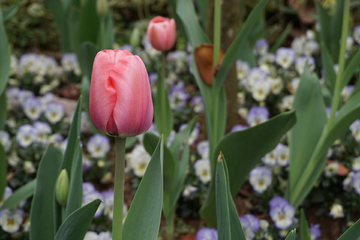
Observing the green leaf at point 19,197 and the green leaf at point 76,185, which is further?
the green leaf at point 19,197

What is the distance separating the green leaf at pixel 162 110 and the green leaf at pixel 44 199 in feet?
1.42

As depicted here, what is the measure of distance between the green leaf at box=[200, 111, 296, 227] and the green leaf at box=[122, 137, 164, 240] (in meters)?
0.35

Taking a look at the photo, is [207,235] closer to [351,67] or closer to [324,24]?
[351,67]

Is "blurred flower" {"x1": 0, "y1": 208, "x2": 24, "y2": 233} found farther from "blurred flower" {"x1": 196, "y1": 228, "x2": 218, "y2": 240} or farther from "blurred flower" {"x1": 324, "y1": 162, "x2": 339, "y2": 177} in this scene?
"blurred flower" {"x1": 324, "y1": 162, "x2": 339, "y2": 177}

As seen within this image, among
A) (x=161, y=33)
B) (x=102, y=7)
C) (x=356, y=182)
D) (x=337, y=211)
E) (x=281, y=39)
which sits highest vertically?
(x=102, y=7)

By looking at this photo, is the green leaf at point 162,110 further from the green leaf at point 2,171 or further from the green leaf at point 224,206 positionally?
the green leaf at point 224,206

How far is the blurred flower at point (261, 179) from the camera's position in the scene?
1.36 meters

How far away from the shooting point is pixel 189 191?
1431 mm

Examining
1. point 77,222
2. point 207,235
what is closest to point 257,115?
point 207,235

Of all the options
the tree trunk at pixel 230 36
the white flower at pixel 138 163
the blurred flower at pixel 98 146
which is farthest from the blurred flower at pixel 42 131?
the tree trunk at pixel 230 36

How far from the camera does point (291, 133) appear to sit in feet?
4.00

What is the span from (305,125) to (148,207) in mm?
690

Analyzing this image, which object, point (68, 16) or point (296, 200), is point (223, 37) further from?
point (68, 16)

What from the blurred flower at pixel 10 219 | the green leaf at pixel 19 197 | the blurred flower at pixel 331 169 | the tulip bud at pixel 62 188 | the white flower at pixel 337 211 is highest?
the tulip bud at pixel 62 188
